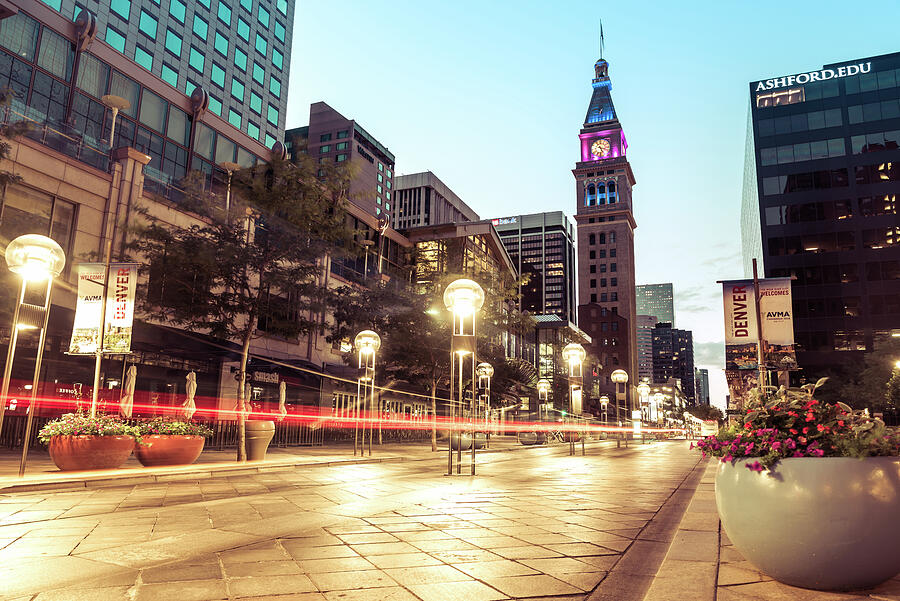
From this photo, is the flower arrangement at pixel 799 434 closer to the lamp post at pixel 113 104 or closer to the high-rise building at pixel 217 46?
the lamp post at pixel 113 104

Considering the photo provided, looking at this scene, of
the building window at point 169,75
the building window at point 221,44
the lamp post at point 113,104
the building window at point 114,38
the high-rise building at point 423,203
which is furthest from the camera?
the high-rise building at point 423,203

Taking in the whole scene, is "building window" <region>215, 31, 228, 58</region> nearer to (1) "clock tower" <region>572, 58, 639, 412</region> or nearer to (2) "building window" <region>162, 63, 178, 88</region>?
(2) "building window" <region>162, 63, 178, 88</region>

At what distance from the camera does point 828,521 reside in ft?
11.7

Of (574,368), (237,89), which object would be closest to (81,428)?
(574,368)

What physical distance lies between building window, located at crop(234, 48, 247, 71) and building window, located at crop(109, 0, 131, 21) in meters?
10.2

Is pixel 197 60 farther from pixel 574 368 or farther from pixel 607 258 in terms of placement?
pixel 607 258

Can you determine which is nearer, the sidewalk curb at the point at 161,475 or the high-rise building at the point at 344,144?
the sidewalk curb at the point at 161,475

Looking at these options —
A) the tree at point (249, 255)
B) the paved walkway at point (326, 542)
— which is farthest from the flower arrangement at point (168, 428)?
the paved walkway at point (326, 542)

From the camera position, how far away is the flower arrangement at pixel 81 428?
12.1 m

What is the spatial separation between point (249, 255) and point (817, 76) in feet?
275

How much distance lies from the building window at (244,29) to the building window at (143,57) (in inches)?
420

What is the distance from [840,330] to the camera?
6762 centimetres

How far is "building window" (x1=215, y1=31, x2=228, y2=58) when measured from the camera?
52.2 m

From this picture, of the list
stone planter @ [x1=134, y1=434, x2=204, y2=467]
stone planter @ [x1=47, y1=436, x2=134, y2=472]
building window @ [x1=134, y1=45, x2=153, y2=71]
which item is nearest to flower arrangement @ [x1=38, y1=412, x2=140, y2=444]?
stone planter @ [x1=47, y1=436, x2=134, y2=472]
